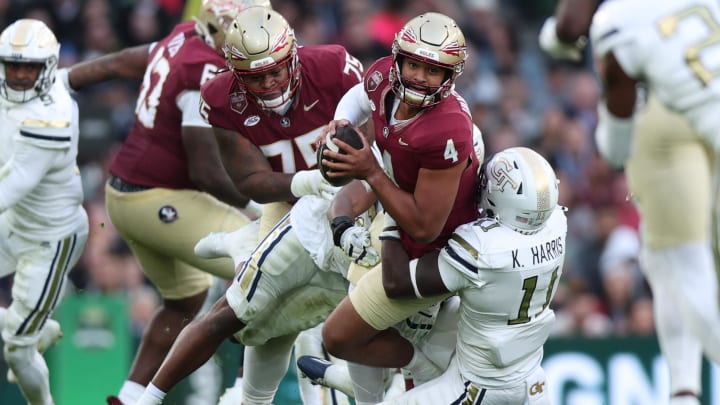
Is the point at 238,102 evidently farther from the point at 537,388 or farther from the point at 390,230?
the point at 537,388

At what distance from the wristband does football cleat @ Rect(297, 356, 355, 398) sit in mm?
910

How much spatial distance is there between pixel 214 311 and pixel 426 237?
132 cm

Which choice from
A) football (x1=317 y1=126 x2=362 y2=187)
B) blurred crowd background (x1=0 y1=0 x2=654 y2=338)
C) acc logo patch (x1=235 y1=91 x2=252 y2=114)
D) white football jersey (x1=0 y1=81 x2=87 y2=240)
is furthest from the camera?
blurred crowd background (x1=0 y1=0 x2=654 y2=338)

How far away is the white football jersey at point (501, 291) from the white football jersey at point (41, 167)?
2437 millimetres

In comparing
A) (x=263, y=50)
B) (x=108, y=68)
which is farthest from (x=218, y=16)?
(x=263, y=50)

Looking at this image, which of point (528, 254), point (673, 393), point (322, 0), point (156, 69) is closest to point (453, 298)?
point (528, 254)

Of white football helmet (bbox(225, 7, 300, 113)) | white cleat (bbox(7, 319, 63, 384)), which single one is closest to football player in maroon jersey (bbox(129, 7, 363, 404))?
white football helmet (bbox(225, 7, 300, 113))

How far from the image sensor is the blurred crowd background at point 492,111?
10547mm

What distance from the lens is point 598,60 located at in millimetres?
4727

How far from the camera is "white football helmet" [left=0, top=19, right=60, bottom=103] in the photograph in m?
6.75

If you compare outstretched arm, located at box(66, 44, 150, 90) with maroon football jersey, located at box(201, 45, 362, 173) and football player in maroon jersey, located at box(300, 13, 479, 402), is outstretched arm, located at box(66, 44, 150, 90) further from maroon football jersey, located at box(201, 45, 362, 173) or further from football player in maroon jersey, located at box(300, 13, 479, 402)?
football player in maroon jersey, located at box(300, 13, 479, 402)

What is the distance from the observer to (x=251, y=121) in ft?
19.3

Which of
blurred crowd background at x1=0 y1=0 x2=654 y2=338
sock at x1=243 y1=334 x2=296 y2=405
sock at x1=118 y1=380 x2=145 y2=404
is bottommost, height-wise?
blurred crowd background at x1=0 y1=0 x2=654 y2=338

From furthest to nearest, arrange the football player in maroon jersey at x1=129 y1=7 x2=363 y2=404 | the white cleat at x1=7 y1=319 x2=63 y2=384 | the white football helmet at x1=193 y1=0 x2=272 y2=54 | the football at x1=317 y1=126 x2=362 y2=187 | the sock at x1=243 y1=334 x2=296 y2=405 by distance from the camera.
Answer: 1. the white cleat at x1=7 y1=319 x2=63 y2=384
2. the white football helmet at x1=193 y1=0 x2=272 y2=54
3. the sock at x1=243 y1=334 x2=296 y2=405
4. the football player in maroon jersey at x1=129 y1=7 x2=363 y2=404
5. the football at x1=317 y1=126 x2=362 y2=187
